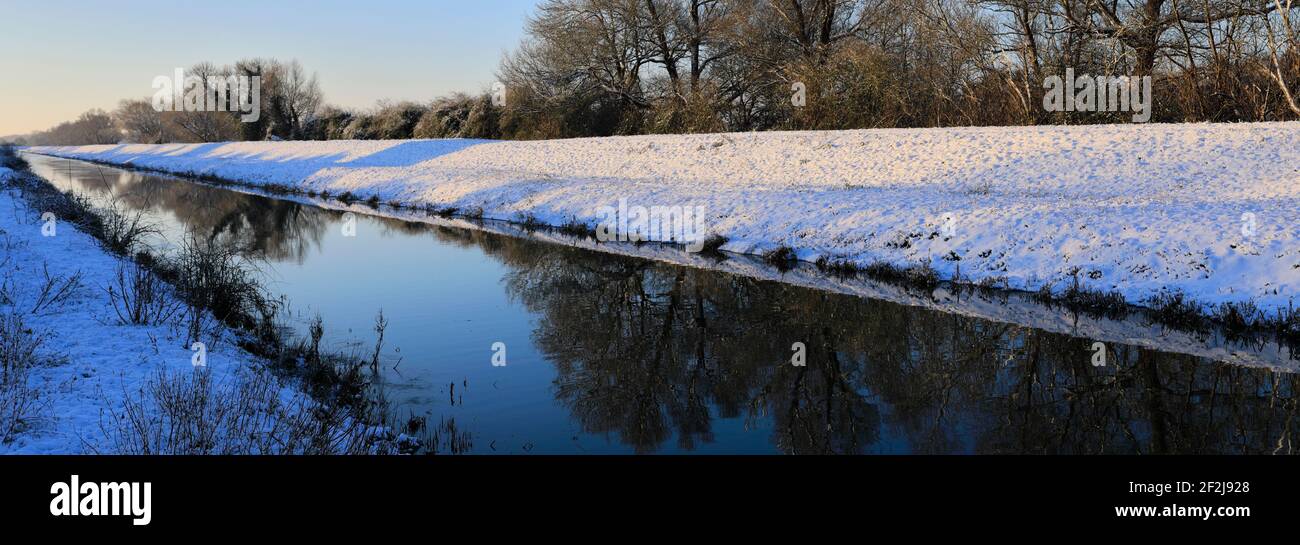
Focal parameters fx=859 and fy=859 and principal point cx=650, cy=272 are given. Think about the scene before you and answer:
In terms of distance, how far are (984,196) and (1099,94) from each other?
10466 millimetres

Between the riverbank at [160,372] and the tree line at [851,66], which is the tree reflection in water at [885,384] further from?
the tree line at [851,66]

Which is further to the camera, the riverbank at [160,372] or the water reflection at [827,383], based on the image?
the water reflection at [827,383]

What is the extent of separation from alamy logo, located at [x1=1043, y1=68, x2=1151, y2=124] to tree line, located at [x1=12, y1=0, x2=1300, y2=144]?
0.85ft

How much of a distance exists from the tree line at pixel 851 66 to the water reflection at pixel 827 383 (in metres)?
15.8

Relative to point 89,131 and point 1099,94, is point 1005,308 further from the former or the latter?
point 89,131

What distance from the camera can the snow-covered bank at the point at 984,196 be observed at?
12.3 metres

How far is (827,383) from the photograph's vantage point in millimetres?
8781

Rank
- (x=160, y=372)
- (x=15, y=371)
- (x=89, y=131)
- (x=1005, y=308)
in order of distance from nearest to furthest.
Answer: (x=15, y=371)
(x=160, y=372)
(x=1005, y=308)
(x=89, y=131)

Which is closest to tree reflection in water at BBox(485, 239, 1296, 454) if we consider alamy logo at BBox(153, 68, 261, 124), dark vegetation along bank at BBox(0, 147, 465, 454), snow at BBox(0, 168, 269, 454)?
dark vegetation along bank at BBox(0, 147, 465, 454)

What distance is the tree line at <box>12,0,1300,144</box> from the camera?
74.9 feet

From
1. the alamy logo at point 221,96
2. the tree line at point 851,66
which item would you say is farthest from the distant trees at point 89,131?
the tree line at point 851,66

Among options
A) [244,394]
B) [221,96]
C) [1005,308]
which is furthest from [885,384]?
[221,96]

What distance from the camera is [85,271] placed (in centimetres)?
1180
